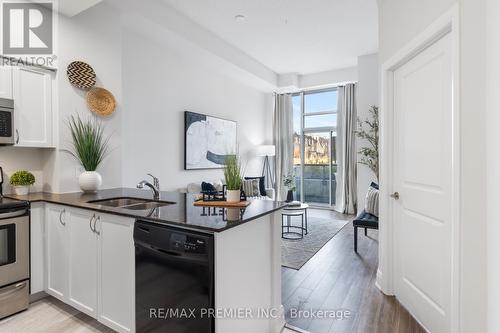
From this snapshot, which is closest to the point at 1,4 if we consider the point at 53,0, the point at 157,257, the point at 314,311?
the point at 53,0

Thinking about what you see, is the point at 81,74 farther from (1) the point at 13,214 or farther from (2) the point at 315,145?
(2) the point at 315,145

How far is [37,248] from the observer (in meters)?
2.40

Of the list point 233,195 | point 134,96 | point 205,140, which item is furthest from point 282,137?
point 233,195

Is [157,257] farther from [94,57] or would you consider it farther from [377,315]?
[94,57]

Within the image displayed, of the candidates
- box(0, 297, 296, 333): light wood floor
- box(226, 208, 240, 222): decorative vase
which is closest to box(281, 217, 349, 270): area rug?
box(0, 297, 296, 333): light wood floor

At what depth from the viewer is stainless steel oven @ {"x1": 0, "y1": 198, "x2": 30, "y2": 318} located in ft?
7.09

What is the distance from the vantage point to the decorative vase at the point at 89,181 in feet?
9.21

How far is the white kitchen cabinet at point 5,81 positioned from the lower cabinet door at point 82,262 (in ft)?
4.24

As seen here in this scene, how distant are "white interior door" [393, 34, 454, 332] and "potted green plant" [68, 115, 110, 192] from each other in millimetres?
3043

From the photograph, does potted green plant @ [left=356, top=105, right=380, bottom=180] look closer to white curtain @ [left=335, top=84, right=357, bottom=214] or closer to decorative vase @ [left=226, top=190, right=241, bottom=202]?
white curtain @ [left=335, top=84, right=357, bottom=214]

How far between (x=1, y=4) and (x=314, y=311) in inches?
154

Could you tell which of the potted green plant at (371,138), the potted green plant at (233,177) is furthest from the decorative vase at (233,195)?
the potted green plant at (371,138)

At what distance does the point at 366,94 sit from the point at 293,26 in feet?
7.31

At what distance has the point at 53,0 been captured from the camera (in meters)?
2.58
